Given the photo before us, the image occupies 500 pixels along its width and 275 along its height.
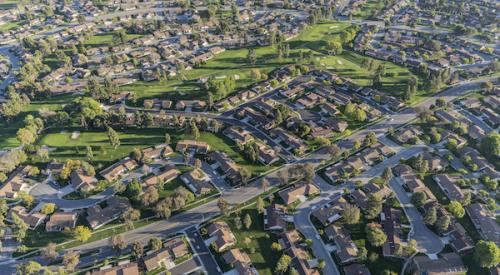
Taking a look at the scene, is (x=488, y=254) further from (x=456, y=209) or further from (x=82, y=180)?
(x=82, y=180)

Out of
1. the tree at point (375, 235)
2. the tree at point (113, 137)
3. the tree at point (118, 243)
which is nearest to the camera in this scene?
the tree at point (118, 243)

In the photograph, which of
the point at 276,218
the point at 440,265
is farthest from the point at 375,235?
the point at 276,218

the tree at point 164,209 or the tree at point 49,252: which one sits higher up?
the tree at point 164,209

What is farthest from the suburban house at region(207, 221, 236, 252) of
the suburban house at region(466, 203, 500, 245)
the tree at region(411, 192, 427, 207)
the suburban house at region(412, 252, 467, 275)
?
the suburban house at region(466, 203, 500, 245)

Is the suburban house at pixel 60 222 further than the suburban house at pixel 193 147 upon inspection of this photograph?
No

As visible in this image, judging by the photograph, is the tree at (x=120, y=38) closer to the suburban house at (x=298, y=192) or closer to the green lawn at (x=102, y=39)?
→ the green lawn at (x=102, y=39)

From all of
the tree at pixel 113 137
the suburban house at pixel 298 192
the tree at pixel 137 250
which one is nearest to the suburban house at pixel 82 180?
the tree at pixel 113 137

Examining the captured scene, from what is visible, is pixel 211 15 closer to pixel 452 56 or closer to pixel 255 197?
pixel 452 56
